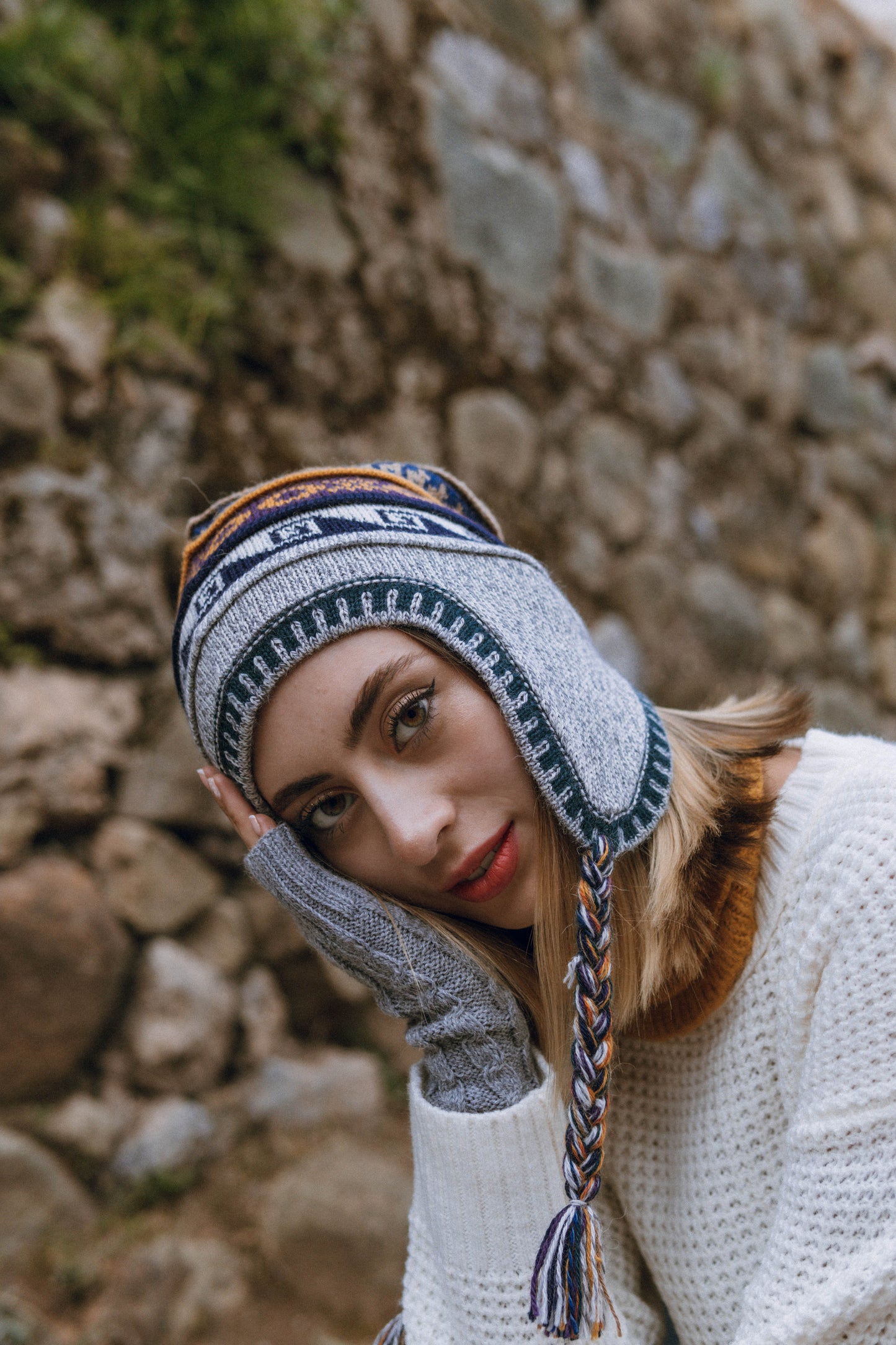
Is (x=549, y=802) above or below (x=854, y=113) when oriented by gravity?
below

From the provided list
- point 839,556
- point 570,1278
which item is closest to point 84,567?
point 570,1278

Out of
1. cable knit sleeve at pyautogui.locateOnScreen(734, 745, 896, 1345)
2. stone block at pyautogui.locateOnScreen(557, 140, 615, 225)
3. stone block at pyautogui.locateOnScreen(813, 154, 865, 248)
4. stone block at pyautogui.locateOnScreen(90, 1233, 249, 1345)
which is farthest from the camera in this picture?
stone block at pyautogui.locateOnScreen(813, 154, 865, 248)

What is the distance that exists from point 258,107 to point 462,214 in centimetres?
76

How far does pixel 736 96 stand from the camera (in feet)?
12.0

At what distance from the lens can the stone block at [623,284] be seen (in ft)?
10.1

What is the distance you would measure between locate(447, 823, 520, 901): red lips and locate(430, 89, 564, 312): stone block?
6.89ft

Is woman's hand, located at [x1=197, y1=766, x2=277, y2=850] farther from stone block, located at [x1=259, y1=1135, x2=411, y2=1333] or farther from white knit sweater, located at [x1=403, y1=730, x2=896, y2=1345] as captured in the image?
stone block, located at [x1=259, y1=1135, x2=411, y2=1333]

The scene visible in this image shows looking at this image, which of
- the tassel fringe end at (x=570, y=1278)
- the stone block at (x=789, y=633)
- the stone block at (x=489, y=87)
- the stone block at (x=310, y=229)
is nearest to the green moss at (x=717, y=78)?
the stone block at (x=489, y=87)

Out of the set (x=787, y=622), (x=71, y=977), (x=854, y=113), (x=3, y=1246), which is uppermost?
(x=854, y=113)

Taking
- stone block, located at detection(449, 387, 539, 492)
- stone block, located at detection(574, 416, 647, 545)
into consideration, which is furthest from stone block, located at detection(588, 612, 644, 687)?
stone block, located at detection(449, 387, 539, 492)

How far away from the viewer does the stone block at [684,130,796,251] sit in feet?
11.5

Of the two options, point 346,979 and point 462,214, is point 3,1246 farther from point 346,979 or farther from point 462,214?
point 462,214

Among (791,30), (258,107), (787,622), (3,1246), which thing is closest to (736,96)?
(791,30)

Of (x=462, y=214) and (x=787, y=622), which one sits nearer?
(x=462, y=214)
